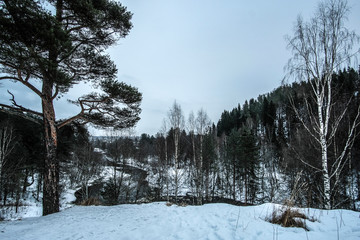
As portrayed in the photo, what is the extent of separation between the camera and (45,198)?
507 centimetres

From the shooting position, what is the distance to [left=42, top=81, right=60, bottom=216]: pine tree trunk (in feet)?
16.7

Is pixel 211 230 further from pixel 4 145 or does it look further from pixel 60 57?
pixel 4 145

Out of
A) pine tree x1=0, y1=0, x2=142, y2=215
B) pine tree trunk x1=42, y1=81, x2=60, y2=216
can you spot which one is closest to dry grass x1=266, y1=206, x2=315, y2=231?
pine tree x1=0, y1=0, x2=142, y2=215

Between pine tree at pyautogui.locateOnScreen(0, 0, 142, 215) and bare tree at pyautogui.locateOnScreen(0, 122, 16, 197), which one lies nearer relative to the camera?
pine tree at pyautogui.locateOnScreen(0, 0, 142, 215)

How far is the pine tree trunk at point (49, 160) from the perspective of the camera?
5082 millimetres

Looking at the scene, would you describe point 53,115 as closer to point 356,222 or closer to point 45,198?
point 45,198

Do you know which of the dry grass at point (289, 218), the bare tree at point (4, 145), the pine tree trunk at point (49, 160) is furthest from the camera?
the bare tree at point (4, 145)

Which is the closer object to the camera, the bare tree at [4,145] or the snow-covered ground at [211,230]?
the snow-covered ground at [211,230]

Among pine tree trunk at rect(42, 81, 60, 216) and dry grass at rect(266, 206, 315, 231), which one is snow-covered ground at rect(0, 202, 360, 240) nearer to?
dry grass at rect(266, 206, 315, 231)

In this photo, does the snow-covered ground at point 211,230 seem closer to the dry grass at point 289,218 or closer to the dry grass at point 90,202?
the dry grass at point 289,218

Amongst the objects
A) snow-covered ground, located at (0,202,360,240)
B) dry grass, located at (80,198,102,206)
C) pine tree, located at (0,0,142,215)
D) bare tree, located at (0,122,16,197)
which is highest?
pine tree, located at (0,0,142,215)

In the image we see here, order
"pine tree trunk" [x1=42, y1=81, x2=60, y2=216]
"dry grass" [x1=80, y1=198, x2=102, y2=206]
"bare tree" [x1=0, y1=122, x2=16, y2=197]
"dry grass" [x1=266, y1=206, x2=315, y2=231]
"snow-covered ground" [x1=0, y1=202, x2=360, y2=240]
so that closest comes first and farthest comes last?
"snow-covered ground" [x1=0, y1=202, x2=360, y2=240] < "dry grass" [x1=266, y1=206, x2=315, y2=231] < "pine tree trunk" [x1=42, y1=81, x2=60, y2=216] < "dry grass" [x1=80, y1=198, x2=102, y2=206] < "bare tree" [x1=0, y1=122, x2=16, y2=197]

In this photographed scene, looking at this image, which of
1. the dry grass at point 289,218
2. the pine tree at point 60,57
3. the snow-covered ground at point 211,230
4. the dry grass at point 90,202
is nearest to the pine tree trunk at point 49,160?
the pine tree at point 60,57

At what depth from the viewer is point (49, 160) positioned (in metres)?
5.21
